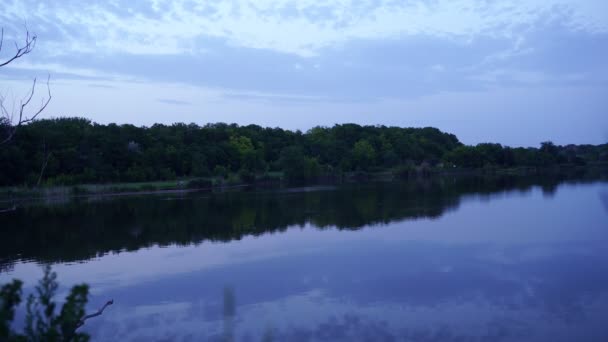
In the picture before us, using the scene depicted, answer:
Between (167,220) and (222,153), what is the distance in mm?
40050

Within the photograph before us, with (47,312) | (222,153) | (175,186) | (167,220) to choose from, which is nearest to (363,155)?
(222,153)

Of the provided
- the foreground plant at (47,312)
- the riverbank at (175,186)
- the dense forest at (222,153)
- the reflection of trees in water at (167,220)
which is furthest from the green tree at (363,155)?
the foreground plant at (47,312)

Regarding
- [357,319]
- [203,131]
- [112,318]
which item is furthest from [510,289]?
[203,131]

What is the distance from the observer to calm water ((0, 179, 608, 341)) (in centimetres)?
883

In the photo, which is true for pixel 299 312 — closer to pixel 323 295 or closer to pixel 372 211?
pixel 323 295

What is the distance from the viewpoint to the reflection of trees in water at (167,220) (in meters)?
18.5

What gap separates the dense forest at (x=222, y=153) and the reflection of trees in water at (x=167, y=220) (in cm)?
319

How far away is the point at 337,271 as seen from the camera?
13.0 m

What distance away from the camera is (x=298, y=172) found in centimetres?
5984

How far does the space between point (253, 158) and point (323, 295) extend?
5449cm

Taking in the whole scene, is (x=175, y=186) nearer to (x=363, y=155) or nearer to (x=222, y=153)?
(x=222, y=153)

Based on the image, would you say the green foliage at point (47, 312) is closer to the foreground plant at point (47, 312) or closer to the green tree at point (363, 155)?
the foreground plant at point (47, 312)

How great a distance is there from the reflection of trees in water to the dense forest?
3.19 meters

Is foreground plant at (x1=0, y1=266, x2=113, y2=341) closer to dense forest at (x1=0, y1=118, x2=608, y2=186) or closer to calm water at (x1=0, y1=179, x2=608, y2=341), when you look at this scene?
calm water at (x1=0, y1=179, x2=608, y2=341)
